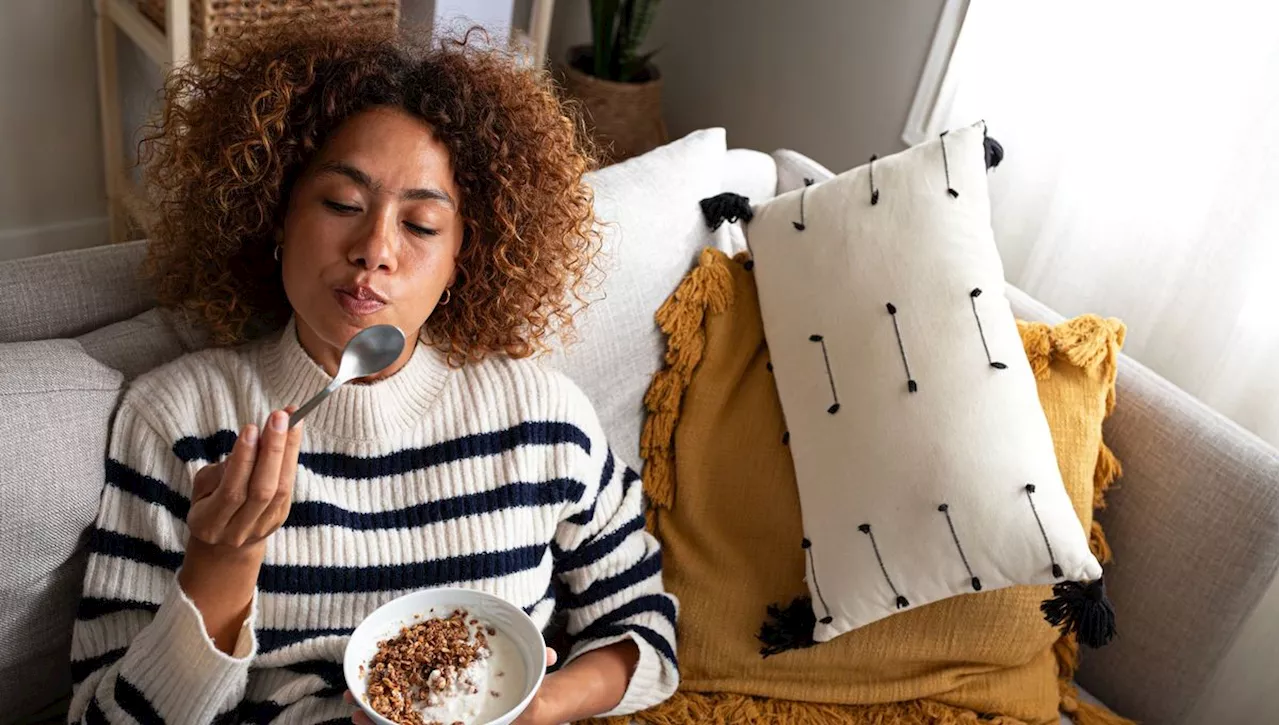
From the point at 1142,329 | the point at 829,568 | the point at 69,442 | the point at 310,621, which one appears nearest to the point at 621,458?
the point at 829,568

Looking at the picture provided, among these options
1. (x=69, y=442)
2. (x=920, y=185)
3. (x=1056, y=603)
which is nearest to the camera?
(x=69, y=442)

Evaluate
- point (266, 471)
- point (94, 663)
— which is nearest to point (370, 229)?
point (266, 471)

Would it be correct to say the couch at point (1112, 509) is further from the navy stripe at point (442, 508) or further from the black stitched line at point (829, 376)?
the black stitched line at point (829, 376)

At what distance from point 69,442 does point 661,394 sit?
0.71m

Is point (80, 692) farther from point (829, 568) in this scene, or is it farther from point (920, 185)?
point (920, 185)

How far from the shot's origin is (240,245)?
1142 mm

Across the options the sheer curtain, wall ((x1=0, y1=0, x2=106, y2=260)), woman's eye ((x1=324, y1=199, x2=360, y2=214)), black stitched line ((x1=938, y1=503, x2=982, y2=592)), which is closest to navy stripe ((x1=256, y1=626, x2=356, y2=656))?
woman's eye ((x1=324, y1=199, x2=360, y2=214))

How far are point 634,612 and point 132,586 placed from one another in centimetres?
53

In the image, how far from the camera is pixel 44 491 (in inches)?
39.3

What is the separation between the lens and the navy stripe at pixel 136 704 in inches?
39.0

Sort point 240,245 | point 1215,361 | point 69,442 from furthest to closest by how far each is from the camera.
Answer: point 1215,361 < point 240,245 < point 69,442

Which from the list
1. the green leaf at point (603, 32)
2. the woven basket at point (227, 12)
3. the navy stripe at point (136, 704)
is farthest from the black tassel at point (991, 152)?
the green leaf at point (603, 32)

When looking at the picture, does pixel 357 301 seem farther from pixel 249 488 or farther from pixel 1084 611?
pixel 1084 611

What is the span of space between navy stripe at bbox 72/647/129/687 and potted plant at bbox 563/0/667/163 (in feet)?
6.18
